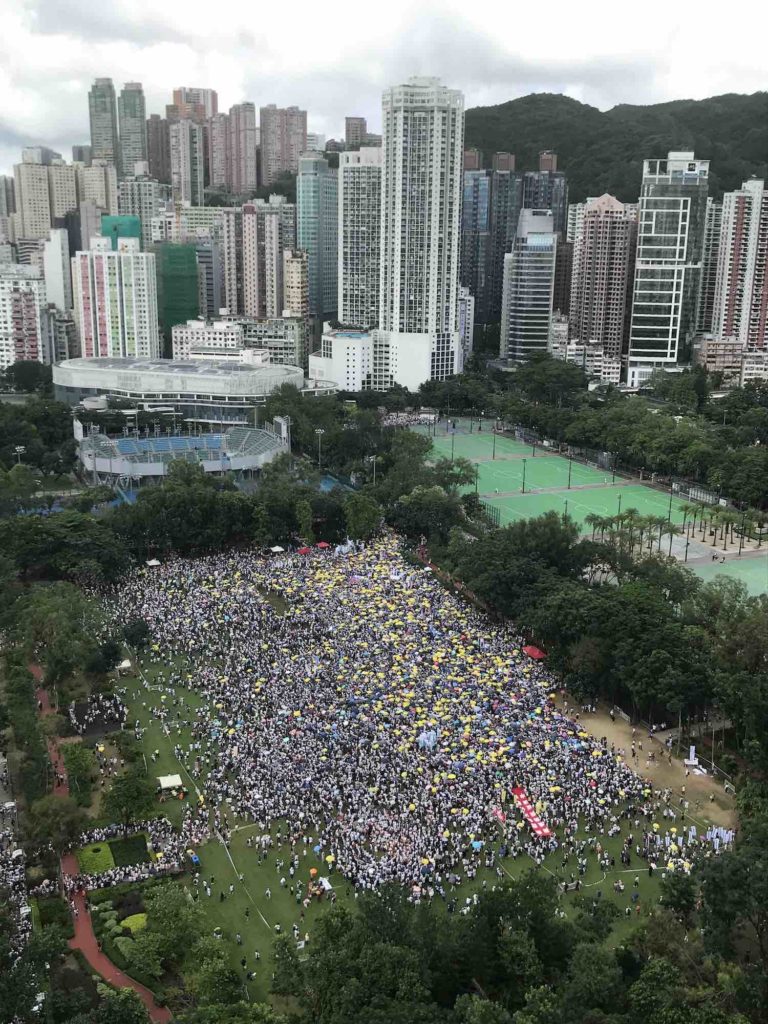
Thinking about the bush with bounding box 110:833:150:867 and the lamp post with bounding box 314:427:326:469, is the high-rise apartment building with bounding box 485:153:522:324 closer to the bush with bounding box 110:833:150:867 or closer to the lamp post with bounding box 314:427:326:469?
the lamp post with bounding box 314:427:326:469

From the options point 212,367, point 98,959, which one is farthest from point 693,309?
point 98,959

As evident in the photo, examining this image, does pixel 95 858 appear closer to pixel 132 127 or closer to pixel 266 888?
pixel 266 888

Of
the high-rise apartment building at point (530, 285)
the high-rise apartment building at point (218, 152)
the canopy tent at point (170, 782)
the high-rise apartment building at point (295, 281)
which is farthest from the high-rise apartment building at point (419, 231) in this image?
the high-rise apartment building at point (218, 152)

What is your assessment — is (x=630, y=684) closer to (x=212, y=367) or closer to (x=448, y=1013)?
(x=448, y=1013)

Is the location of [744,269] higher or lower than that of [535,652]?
higher

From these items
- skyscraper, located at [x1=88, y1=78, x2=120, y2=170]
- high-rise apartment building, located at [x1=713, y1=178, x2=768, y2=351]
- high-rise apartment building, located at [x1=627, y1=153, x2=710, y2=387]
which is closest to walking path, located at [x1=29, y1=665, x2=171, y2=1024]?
high-rise apartment building, located at [x1=627, y1=153, x2=710, y2=387]

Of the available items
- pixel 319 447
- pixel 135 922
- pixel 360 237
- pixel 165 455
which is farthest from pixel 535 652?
pixel 360 237
